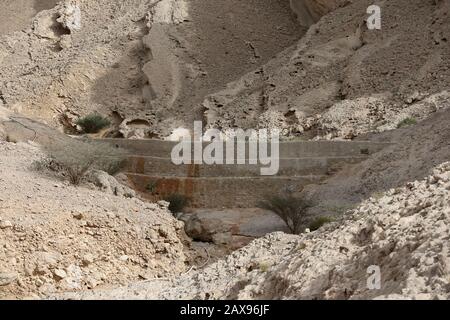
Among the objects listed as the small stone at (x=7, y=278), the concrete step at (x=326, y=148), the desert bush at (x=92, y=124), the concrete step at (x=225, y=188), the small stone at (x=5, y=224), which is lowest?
the small stone at (x=7, y=278)

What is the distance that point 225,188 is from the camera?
2020 centimetres

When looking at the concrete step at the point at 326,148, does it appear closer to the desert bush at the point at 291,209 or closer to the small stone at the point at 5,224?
the desert bush at the point at 291,209

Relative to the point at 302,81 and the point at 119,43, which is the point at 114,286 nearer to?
the point at 302,81

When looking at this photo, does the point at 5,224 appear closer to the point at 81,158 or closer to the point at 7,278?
the point at 7,278

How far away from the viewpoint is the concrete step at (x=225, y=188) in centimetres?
2003

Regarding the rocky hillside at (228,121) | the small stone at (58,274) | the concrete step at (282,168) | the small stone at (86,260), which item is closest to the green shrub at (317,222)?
the rocky hillside at (228,121)

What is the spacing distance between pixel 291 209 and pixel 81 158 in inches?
166

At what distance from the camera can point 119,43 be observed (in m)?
32.9

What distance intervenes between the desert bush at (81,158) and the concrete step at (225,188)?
44.1 inches

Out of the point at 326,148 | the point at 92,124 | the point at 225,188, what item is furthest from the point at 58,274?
the point at 92,124

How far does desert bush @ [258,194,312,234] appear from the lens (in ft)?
56.2

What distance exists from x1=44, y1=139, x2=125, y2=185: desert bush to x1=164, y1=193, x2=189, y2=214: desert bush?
1363 mm
